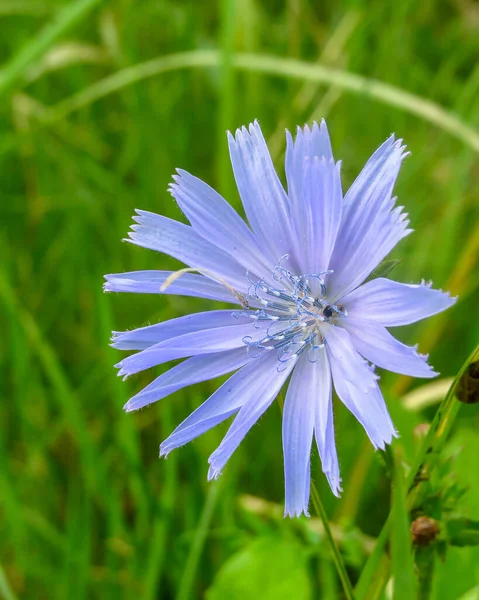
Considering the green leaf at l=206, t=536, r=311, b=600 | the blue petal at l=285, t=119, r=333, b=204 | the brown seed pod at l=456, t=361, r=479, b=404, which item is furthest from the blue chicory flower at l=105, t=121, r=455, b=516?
the green leaf at l=206, t=536, r=311, b=600

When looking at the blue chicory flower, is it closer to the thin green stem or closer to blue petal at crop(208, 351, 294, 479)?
blue petal at crop(208, 351, 294, 479)

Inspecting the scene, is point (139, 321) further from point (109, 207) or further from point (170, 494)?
point (170, 494)

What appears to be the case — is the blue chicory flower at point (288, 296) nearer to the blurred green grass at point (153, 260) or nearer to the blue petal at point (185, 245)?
the blue petal at point (185, 245)

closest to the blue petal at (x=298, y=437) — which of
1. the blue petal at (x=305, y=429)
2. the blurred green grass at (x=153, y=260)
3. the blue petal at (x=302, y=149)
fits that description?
the blue petal at (x=305, y=429)

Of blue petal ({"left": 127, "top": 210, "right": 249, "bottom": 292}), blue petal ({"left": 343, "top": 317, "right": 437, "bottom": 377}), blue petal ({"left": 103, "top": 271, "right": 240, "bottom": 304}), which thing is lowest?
blue petal ({"left": 343, "top": 317, "right": 437, "bottom": 377})

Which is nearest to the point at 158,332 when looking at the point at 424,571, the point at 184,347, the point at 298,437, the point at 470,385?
the point at 184,347

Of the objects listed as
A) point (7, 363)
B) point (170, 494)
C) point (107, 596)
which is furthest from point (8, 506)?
point (7, 363)
